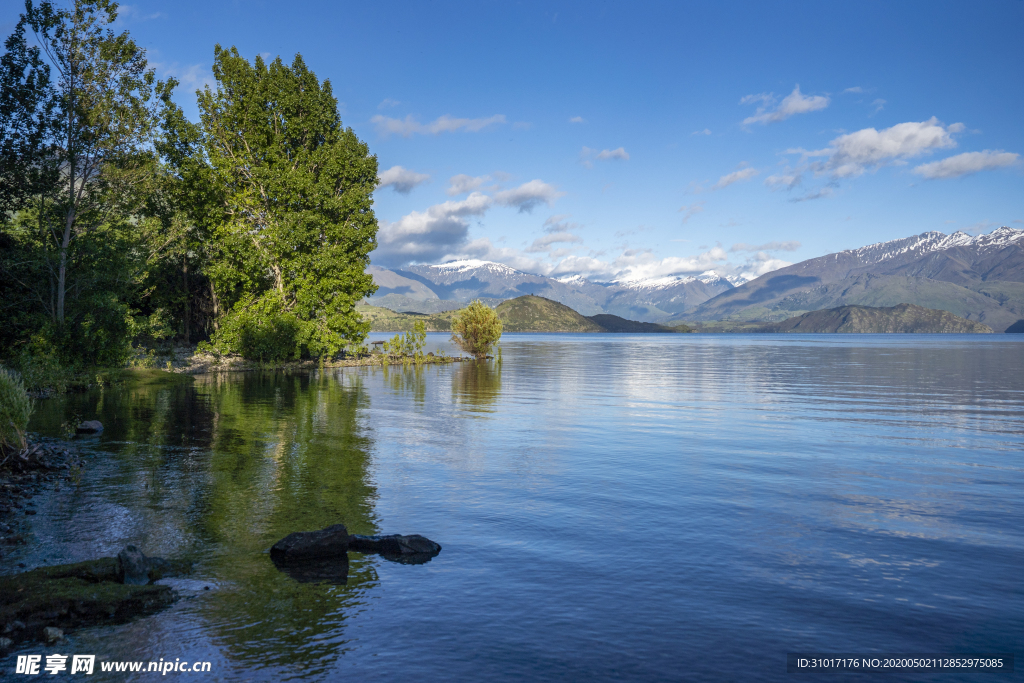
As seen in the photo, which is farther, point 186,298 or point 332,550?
point 186,298

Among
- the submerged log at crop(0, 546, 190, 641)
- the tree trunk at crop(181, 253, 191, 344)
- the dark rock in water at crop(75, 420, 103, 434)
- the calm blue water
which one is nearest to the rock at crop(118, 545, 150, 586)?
the submerged log at crop(0, 546, 190, 641)

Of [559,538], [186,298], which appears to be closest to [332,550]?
[559,538]

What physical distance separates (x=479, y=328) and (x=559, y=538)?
203 feet

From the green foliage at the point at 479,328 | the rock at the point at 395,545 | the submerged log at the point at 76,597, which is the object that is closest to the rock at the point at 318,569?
the rock at the point at 395,545

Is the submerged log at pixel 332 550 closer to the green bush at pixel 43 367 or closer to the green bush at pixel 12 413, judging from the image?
the green bush at pixel 12 413

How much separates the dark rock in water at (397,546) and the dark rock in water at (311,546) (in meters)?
0.29

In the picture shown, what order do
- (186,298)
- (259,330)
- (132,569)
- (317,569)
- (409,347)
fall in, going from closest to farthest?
(132,569), (317,569), (259,330), (186,298), (409,347)

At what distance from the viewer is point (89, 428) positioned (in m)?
21.1

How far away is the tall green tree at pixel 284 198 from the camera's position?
51438 mm

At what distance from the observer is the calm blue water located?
761cm

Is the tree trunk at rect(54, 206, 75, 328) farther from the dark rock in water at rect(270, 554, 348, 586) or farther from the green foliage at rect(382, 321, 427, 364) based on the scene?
the green foliage at rect(382, 321, 427, 364)

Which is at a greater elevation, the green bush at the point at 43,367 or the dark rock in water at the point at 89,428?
the green bush at the point at 43,367

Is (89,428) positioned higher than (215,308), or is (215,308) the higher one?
(215,308)

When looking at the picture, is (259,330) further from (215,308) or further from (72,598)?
(72,598)
